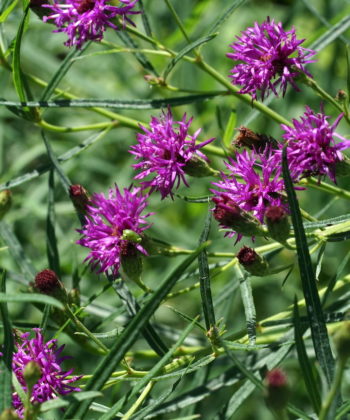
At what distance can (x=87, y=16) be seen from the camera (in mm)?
1042

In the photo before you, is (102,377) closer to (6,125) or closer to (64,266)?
(64,266)

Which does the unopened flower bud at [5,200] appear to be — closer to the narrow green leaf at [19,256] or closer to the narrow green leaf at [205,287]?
the narrow green leaf at [19,256]

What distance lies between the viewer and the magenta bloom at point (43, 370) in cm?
93

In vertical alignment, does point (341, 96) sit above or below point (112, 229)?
above

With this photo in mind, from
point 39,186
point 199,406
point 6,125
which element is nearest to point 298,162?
point 199,406

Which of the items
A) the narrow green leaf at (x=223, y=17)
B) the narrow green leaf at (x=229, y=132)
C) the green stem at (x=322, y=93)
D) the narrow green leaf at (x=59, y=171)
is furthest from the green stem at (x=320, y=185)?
the narrow green leaf at (x=59, y=171)

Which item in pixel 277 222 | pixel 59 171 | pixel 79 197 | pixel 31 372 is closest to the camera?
pixel 31 372

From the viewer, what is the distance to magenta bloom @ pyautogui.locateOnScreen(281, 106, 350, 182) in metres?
0.95

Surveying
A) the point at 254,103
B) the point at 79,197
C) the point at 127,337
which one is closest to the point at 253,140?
the point at 254,103

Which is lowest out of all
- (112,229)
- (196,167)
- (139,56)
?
(112,229)

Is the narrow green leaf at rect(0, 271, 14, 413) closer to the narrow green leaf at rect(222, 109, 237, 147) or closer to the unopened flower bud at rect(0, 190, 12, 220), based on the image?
the unopened flower bud at rect(0, 190, 12, 220)

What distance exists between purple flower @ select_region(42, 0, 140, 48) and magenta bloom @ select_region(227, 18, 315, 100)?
18 cm

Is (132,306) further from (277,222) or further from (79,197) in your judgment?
(277,222)

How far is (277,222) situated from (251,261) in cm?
11
